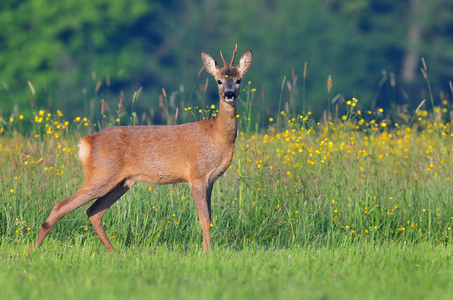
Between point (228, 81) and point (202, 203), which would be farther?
point (228, 81)

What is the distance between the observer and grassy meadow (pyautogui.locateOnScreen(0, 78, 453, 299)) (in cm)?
565

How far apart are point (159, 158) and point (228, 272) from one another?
1.99 meters

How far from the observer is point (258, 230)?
26.8 feet

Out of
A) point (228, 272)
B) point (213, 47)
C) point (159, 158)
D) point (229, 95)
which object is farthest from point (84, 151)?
point (213, 47)

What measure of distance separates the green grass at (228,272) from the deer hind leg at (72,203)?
186 millimetres

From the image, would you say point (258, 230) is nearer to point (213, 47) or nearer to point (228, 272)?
point (228, 272)

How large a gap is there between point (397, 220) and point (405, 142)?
9.86ft

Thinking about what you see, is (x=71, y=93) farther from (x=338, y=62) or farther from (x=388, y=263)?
(x=388, y=263)

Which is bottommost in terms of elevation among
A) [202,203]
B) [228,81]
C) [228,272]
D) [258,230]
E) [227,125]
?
[228,272]

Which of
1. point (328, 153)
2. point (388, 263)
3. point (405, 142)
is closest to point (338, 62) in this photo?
point (405, 142)

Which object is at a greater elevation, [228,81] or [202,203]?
[228,81]

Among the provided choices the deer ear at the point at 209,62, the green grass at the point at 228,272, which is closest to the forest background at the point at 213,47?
the deer ear at the point at 209,62

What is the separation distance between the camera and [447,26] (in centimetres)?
3225

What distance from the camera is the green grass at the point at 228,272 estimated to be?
527cm
